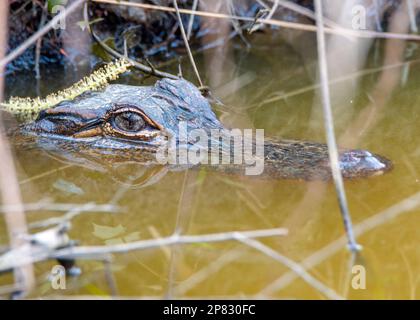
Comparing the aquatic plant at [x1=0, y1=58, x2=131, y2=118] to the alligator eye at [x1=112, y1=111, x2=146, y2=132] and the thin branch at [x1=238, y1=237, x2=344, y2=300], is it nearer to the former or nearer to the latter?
the alligator eye at [x1=112, y1=111, x2=146, y2=132]

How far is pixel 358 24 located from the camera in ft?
21.7

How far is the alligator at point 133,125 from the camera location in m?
3.81

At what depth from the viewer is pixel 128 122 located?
3.95 meters

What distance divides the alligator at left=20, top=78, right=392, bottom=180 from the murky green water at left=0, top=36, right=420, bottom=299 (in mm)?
186

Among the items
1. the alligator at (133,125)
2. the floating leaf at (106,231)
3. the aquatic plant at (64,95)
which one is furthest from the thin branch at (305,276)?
the aquatic plant at (64,95)

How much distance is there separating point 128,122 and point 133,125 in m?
0.04

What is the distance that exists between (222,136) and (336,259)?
1.50 meters

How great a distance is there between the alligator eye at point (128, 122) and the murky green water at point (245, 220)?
0.30 m

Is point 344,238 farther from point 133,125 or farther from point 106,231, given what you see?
point 133,125

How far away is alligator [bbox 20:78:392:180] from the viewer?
381cm

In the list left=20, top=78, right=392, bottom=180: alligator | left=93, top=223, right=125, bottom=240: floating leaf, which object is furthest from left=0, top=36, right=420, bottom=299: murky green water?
left=20, top=78, right=392, bottom=180: alligator

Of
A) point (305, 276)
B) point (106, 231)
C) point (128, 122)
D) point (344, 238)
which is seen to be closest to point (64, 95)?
point (128, 122)

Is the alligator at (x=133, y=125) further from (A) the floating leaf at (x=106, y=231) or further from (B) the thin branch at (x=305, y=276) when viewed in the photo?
(B) the thin branch at (x=305, y=276)
